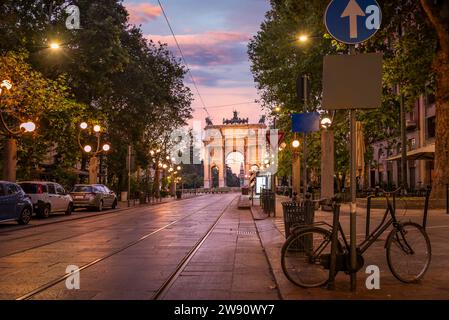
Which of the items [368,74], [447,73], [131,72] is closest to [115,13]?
[131,72]

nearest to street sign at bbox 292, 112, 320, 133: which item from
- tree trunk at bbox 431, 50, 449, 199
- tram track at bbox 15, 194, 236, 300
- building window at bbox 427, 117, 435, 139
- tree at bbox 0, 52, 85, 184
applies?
tram track at bbox 15, 194, 236, 300

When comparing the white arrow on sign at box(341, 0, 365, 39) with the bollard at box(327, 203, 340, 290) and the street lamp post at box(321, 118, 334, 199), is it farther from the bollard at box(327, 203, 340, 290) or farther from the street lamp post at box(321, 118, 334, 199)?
the street lamp post at box(321, 118, 334, 199)

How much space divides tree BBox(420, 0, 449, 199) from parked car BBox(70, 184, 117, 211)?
58.2 feet

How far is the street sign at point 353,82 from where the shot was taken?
276 inches

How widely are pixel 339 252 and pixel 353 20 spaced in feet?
9.82

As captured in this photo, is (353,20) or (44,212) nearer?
(353,20)

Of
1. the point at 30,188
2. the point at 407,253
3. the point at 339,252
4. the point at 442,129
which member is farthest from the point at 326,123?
the point at 339,252

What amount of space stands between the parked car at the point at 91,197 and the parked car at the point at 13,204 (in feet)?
34.1

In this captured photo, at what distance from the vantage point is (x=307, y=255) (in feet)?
24.2

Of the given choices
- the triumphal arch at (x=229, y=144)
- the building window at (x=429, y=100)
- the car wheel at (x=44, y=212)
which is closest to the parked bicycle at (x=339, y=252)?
the car wheel at (x=44, y=212)

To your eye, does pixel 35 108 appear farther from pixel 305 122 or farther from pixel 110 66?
pixel 305 122

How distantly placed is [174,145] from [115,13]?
76.5 ft

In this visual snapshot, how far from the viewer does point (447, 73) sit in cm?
2194

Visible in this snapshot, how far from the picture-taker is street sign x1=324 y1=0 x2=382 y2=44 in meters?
7.03
